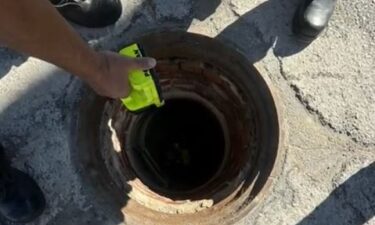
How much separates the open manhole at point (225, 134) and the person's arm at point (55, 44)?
0.46 m

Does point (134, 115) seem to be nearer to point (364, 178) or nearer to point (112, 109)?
point (112, 109)

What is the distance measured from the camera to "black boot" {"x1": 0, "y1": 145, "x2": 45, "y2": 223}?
2.02 metres

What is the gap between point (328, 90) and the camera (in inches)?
84.4

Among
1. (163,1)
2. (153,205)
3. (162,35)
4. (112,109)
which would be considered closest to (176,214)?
(153,205)

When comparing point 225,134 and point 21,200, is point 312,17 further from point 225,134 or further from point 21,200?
point 21,200

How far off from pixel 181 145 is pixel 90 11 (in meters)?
0.88

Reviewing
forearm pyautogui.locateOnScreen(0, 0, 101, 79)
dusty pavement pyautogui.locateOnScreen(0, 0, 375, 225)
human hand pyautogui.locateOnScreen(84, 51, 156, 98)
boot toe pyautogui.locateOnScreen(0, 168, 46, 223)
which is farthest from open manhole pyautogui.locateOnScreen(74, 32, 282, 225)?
forearm pyautogui.locateOnScreen(0, 0, 101, 79)

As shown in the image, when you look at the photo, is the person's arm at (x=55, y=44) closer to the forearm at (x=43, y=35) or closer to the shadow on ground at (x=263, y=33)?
the forearm at (x=43, y=35)

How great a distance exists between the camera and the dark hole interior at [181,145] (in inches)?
99.8

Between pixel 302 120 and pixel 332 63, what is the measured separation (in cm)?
24

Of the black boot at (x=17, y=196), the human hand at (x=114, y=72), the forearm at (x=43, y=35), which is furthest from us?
the black boot at (x=17, y=196)

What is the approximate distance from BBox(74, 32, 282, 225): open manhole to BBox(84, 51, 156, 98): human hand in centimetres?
43

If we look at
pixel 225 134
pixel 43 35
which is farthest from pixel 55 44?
pixel 225 134

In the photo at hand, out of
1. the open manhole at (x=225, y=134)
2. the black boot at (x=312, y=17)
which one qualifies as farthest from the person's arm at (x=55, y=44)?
the black boot at (x=312, y=17)
